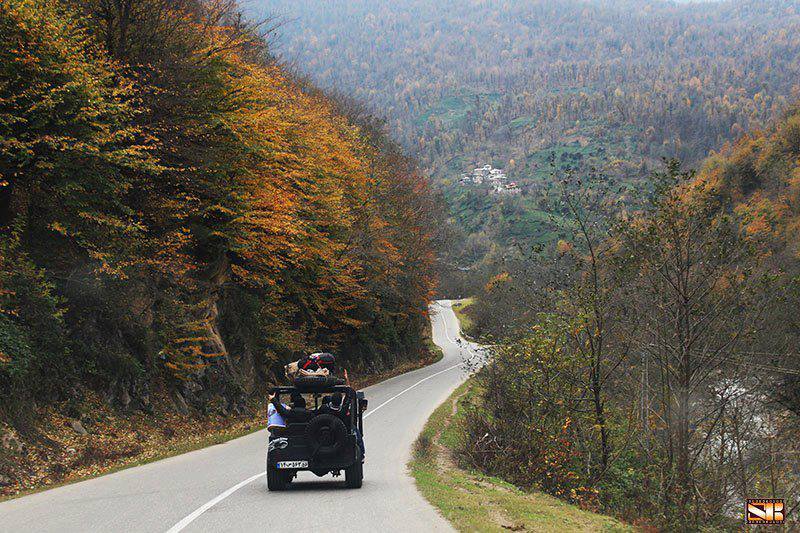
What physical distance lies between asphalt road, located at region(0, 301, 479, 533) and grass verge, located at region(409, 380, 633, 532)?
0.97ft

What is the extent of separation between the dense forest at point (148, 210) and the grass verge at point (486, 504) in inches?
303

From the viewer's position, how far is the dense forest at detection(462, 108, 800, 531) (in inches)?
551

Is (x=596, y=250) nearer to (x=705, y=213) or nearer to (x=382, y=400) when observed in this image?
(x=705, y=213)

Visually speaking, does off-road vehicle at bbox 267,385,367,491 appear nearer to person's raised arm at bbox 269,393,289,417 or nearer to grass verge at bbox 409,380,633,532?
person's raised arm at bbox 269,393,289,417

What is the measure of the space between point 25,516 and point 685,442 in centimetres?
1206

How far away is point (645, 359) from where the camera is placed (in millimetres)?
15578

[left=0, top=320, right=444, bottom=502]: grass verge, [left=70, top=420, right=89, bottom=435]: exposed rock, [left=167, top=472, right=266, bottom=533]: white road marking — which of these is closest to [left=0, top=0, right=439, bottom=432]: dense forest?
[left=0, top=320, right=444, bottom=502]: grass verge

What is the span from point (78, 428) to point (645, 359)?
12541 millimetres

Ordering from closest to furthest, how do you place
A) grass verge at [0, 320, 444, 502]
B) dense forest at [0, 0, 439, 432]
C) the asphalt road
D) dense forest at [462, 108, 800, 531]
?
the asphalt road, grass verge at [0, 320, 444, 502], dense forest at [462, 108, 800, 531], dense forest at [0, 0, 439, 432]

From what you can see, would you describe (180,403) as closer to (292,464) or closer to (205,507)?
(292,464)

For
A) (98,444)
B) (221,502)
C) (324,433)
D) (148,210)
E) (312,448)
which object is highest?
(148,210)

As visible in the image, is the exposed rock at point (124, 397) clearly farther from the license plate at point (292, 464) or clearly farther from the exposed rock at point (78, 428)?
the license plate at point (292, 464)

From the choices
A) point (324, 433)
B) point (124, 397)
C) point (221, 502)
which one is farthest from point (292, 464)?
point (124, 397)

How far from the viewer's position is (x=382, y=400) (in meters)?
29.9
